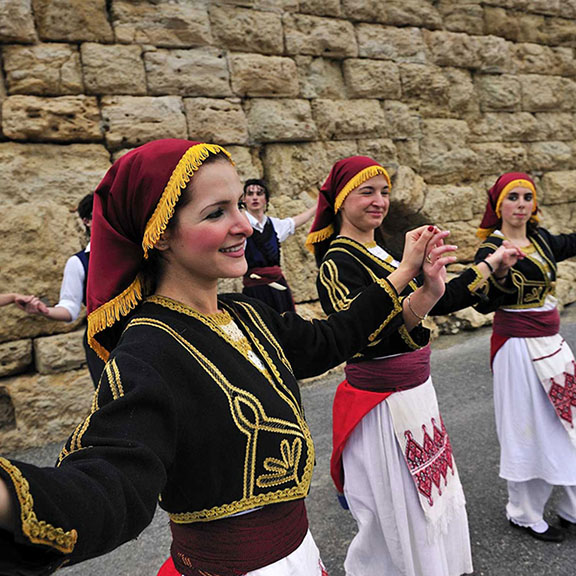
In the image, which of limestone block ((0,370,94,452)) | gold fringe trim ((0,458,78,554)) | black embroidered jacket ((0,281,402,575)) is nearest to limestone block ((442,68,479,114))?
limestone block ((0,370,94,452))

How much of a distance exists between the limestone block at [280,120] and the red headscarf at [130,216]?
4.11m

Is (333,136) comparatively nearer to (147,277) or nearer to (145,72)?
(145,72)

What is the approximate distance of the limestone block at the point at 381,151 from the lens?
576 centimetres

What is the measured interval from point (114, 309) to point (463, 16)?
6680mm

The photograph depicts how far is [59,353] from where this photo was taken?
420cm

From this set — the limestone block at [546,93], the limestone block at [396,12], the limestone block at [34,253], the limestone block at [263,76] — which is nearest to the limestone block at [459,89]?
the limestone block at [396,12]

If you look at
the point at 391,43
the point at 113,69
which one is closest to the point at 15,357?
the point at 113,69

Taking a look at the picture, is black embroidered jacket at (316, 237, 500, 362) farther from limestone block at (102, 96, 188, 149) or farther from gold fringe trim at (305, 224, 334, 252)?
limestone block at (102, 96, 188, 149)

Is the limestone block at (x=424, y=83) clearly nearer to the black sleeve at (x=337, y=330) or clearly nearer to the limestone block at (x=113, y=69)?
the limestone block at (x=113, y=69)

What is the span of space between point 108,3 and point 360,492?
14.6 feet

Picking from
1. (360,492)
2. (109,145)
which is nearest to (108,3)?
(109,145)

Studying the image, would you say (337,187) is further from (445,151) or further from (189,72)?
(445,151)

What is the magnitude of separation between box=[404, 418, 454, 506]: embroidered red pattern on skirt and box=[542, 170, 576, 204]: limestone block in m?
6.00

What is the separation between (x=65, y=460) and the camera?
822 millimetres
